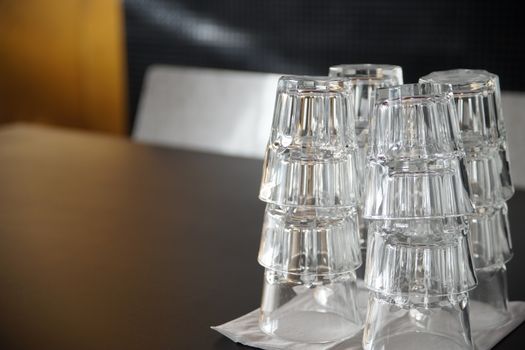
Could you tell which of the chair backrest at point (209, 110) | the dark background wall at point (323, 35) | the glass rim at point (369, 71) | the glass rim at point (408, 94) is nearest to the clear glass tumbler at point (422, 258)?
the glass rim at point (408, 94)

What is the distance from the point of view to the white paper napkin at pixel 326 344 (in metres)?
0.82

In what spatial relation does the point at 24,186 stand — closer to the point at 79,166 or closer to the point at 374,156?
the point at 79,166

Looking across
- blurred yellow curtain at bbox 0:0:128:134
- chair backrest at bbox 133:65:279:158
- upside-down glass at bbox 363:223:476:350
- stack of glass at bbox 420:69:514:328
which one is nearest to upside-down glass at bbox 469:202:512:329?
stack of glass at bbox 420:69:514:328

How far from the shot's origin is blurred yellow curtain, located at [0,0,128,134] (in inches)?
159

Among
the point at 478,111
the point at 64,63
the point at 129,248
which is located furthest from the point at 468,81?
the point at 64,63

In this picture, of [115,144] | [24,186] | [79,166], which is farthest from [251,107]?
[24,186]

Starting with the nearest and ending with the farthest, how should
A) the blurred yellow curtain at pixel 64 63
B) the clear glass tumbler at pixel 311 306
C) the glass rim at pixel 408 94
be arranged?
the glass rim at pixel 408 94 → the clear glass tumbler at pixel 311 306 → the blurred yellow curtain at pixel 64 63

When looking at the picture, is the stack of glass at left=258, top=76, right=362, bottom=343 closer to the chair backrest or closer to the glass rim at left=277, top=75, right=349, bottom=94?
the glass rim at left=277, top=75, right=349, bottom=94

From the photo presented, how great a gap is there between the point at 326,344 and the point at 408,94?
0.81ft

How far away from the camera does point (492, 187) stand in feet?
2.85

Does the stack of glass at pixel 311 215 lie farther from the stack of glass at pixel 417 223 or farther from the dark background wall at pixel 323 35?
the dark background wall at pixel 323 35

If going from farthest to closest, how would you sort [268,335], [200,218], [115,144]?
1. [115,144]
2. [200,218]
3. [268,335]

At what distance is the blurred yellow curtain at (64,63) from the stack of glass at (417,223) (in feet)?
10.8

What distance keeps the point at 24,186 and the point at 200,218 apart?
403 millimetres
